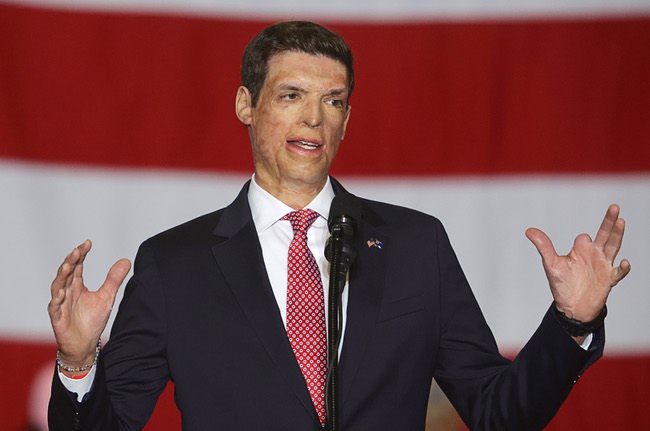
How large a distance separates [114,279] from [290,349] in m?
0.28

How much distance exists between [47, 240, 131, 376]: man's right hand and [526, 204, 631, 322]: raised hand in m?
0.62

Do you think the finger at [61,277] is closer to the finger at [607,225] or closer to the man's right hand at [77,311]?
the man's right hand at [77,311]

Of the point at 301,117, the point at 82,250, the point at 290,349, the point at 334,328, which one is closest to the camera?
the point at 334,328

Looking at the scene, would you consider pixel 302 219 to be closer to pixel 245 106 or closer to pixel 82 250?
pixel 245 106

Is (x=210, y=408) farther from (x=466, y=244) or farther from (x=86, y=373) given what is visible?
(x=466, y=244)

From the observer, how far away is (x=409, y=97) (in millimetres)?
3080

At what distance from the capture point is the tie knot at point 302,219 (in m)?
1.68

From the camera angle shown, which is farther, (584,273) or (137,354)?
(137,354)

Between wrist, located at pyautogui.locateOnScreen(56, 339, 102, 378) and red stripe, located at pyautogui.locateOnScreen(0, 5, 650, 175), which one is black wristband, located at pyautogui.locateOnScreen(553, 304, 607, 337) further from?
red stripe, located at pyautogui.locateOnScreen(0, 5, 650, 175)

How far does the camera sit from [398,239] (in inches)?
66.7

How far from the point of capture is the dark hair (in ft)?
5.62

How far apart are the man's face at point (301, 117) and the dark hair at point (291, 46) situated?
0.01 m

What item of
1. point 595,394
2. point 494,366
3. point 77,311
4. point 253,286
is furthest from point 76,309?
point 595,394

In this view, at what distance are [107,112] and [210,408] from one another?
65.3 inches
